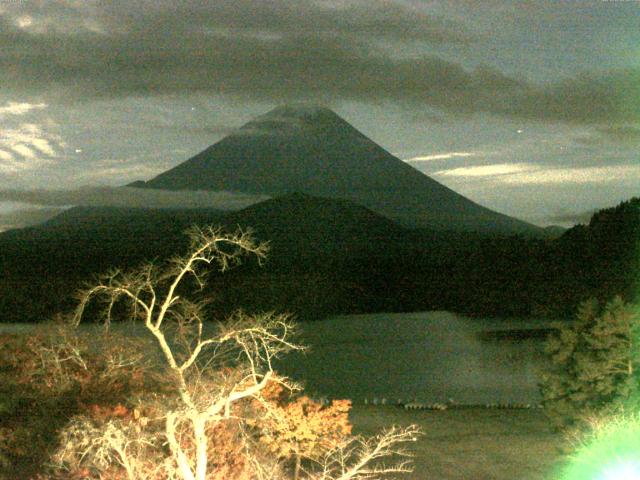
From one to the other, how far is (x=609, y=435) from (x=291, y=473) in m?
4.69

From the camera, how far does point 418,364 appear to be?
32594 mm

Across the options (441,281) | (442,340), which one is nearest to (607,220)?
(441,281)

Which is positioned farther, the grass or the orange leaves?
the grass

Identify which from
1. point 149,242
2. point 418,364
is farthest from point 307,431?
point 149,242

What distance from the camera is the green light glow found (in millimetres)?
9391

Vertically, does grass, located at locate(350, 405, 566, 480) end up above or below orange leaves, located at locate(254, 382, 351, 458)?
below

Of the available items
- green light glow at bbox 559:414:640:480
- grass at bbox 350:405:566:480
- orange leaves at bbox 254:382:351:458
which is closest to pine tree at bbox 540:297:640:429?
grass at bbox 350:405:566:480

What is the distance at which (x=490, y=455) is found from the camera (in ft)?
43.2

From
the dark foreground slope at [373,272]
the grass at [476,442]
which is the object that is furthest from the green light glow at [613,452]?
the dark foreground slope at [373,272]

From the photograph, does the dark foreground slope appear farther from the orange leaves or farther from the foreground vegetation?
the orange leaves

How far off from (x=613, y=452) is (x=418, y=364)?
22.8 metres

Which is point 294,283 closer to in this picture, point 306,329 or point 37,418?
point 306,329

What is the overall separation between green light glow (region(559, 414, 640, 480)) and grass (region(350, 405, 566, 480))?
1.08 m

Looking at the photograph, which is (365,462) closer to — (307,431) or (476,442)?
(307,431)
